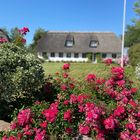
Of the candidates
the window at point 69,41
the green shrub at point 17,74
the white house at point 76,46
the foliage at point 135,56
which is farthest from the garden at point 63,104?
the window at point 69,41

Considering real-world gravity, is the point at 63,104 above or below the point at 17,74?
below

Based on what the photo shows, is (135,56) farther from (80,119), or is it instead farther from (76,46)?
(76,46)

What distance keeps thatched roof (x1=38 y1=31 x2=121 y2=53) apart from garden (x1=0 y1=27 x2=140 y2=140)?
5939 centimetres

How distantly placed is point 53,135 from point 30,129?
39cm

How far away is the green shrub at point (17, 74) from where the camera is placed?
701 cm

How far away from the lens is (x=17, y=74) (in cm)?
700

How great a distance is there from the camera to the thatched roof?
67562mm

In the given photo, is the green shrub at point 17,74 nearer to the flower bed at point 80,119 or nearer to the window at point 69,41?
the flower bed at point 80,119

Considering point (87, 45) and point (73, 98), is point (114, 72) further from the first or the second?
point (87, 45)

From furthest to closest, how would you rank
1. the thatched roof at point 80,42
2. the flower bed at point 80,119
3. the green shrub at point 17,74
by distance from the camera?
the thatched roof at point 80,42 → the green shrub at point 17,74 → the flower bed at point 80,119

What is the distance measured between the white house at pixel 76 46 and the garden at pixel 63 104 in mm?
59197

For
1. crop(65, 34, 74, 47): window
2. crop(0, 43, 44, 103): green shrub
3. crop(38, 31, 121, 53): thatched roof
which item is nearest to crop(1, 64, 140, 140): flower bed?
crop(0, 43, 44, 103): green shrub

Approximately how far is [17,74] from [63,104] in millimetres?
1067

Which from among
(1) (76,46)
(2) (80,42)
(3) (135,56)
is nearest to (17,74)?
(3) (135,56)
